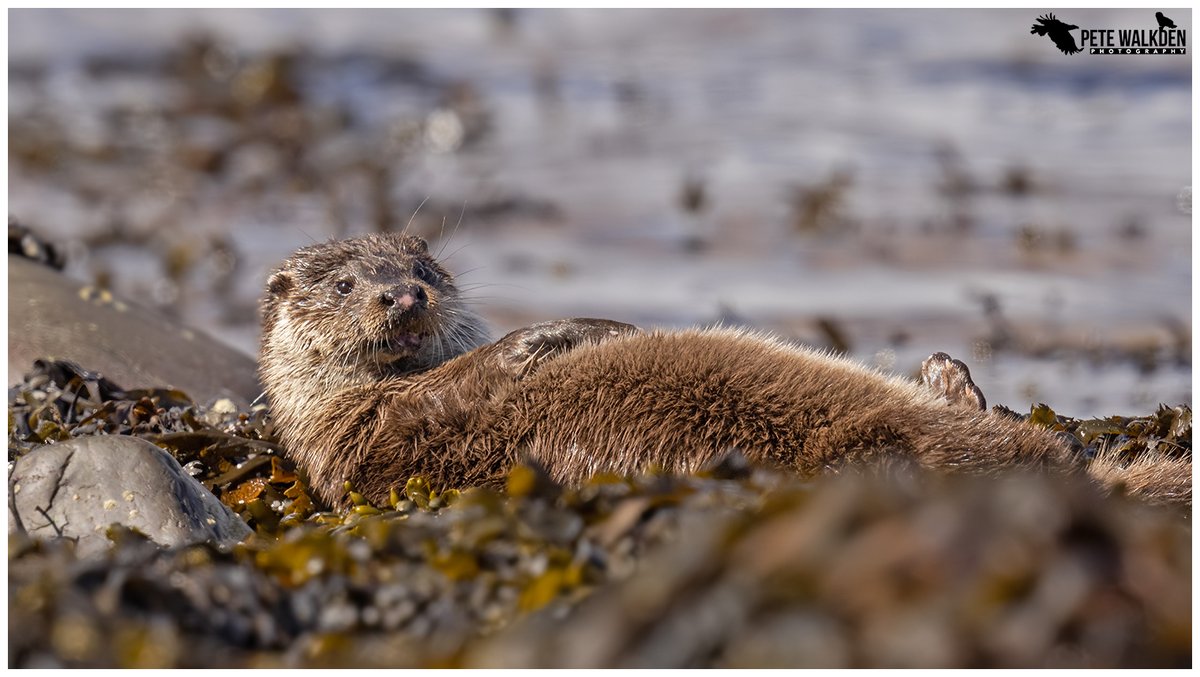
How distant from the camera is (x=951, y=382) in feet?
15.4

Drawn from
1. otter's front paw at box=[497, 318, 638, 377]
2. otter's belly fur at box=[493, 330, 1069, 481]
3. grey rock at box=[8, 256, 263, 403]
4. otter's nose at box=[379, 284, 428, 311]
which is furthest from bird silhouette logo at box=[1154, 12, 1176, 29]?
grey rock at box=[8, 256, 263, 403]

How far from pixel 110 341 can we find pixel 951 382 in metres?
4.67

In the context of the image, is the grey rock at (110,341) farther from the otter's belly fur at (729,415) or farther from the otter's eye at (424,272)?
the otter's belly fur at (729,415)

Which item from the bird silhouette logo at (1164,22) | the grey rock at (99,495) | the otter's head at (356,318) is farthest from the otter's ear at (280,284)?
the bird silhouette logo at (1164,22)

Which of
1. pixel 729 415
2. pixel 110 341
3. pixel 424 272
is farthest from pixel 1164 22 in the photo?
pixel 110 341

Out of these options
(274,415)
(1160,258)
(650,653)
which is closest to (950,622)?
(650,653)

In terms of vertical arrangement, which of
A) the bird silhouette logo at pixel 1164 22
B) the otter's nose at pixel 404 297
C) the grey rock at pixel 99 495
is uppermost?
the bird silhouette logo at pixel 1164 22

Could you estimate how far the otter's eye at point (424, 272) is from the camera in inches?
208

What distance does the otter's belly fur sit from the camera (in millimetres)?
3689

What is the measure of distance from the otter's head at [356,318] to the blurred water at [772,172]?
85.6 inches

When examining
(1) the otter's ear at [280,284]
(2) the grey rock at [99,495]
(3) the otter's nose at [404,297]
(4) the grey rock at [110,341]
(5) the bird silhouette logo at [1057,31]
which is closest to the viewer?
(2) the grey rock at [99,495]

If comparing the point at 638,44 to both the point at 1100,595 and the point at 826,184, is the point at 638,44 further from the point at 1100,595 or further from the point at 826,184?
the point at 1100,595

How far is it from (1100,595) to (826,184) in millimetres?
9180

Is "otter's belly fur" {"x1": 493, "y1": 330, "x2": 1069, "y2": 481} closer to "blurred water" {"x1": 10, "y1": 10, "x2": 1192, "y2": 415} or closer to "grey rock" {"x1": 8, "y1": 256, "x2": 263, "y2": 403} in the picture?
"grey rock" {"x1": 8, "y1": 256, "x2": 263, "y2": 403}
